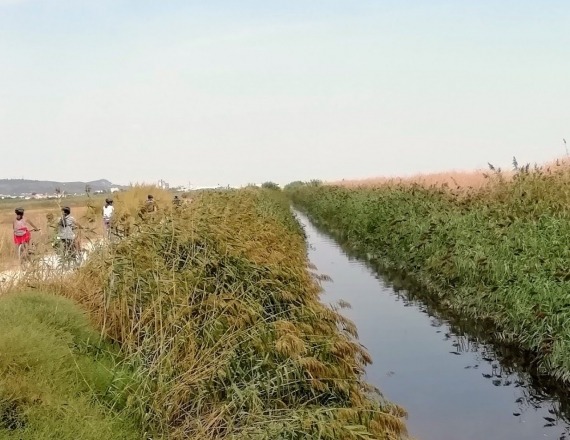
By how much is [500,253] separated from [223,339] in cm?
710

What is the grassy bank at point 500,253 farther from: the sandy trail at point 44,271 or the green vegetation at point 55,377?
the sandy trail at point 44,271

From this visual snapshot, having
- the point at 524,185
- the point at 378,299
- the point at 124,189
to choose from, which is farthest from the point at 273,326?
the point at 124,189

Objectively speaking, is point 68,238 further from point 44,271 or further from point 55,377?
point 55,377

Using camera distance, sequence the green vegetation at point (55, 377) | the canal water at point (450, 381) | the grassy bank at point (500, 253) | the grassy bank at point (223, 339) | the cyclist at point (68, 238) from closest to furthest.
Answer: the green vegetation at point (55, 377) → the grassy bank at point (223, 339) → the canal water at point (450, 381) → the cyclist at point (68, 238) → the grassy bank at point (500, 253)

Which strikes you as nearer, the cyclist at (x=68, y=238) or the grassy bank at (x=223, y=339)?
the grassy bank at (x=223, y=339)

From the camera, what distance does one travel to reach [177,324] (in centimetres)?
596

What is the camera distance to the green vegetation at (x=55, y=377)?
421 centimetres

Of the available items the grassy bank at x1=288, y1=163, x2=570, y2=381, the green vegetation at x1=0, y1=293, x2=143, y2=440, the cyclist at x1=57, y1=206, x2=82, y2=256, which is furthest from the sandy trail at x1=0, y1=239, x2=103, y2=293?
the grassy bank at x1=288, y1=163, x2=570, y2=381

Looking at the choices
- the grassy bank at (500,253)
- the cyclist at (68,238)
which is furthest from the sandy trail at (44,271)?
the grassy bank at (500,253)

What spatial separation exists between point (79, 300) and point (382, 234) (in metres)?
15.2

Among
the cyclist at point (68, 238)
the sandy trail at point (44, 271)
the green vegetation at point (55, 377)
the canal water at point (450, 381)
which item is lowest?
the canal water at point (450, 381)

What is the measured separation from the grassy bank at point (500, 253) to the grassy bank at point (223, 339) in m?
3.37

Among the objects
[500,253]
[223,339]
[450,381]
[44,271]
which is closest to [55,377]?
[223,339]

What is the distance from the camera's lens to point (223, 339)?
18.7 feet
